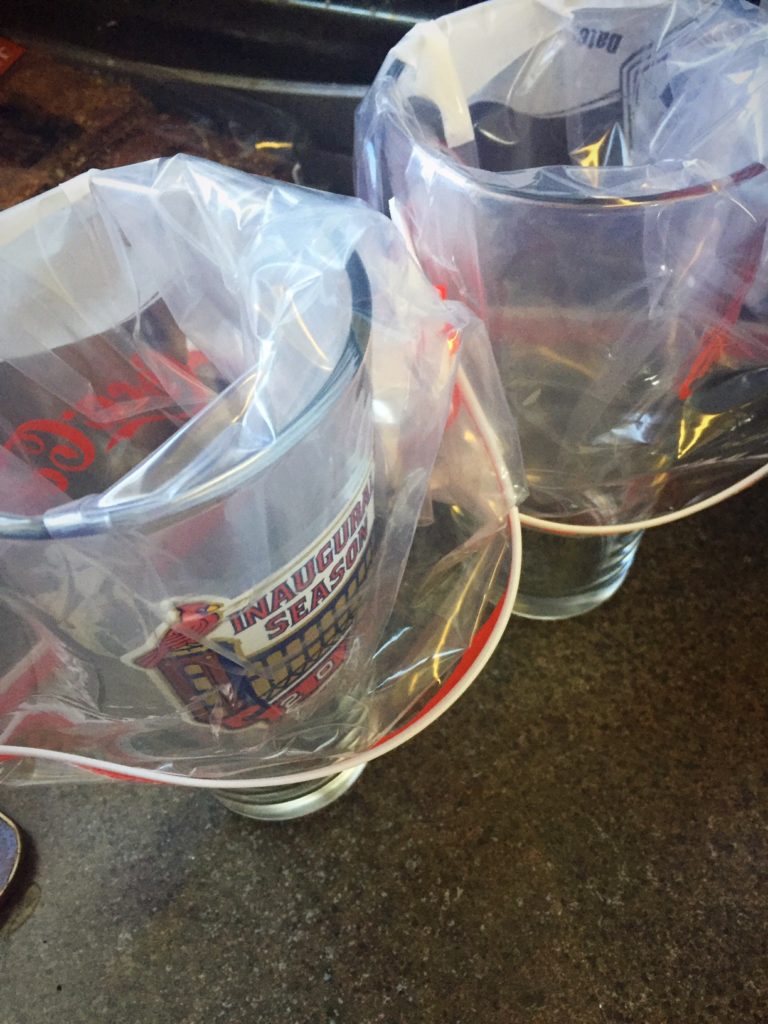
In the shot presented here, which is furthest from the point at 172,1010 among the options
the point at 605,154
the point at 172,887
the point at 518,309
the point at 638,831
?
the point at 605,154

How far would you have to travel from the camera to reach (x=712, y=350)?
14.4 inches

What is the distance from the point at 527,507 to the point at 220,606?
19 centimetres

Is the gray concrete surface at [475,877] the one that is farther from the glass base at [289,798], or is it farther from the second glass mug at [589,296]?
the second glass mug at [589,296]

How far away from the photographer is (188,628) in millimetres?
261

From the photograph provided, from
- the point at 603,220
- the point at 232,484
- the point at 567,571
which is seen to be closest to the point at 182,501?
the point at 232,484

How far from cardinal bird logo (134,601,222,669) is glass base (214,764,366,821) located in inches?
6.9

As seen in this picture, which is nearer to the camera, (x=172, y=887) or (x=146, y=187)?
(x=146, y=187)

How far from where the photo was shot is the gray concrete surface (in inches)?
15.7

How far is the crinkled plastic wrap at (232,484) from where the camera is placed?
0.24 meters

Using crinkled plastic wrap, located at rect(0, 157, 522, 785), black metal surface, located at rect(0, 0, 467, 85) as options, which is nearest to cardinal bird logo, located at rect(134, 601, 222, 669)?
crinkled plastic wrap, located at rect(0, 157, 522, 785)

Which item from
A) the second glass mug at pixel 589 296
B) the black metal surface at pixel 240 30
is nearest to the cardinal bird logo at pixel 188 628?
the second glass mug at pixel 589 296

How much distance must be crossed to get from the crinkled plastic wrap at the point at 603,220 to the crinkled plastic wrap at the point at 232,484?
6cm

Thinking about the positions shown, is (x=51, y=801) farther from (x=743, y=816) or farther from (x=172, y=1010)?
(x=743, y=816)

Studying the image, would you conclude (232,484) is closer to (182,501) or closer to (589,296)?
(182,501)
